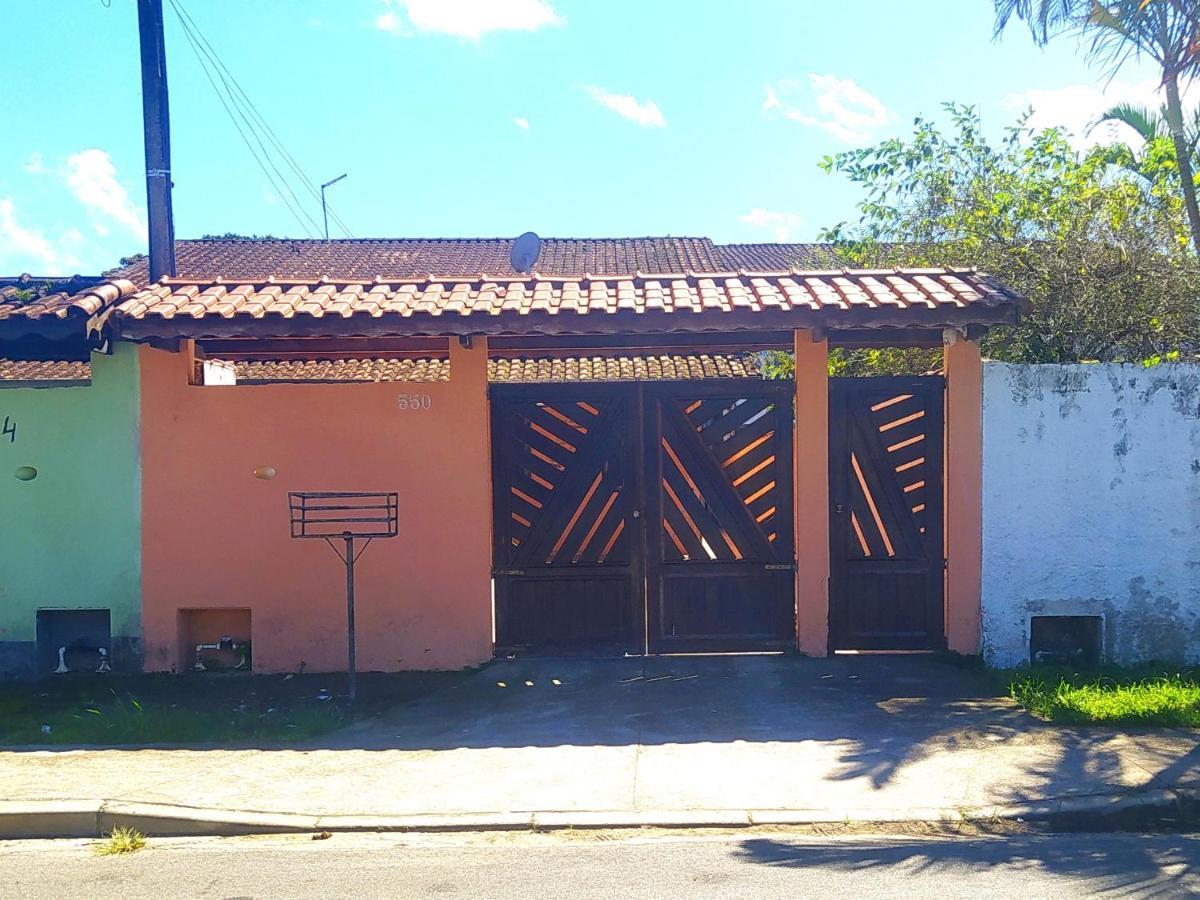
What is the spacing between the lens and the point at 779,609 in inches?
333

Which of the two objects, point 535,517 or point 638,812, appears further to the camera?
point 535,517

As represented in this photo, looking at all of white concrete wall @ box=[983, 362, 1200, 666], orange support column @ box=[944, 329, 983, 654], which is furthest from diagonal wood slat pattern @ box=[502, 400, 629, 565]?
white concrete wall @ box=[983, 362, 1200, 666]

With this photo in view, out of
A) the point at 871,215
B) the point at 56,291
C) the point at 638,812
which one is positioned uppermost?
the point at 871,215

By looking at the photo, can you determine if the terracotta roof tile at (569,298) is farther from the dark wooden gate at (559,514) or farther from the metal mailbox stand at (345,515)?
the metal mailbox stand at (345,515)

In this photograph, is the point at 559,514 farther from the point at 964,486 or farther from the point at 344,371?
the point at 344,371

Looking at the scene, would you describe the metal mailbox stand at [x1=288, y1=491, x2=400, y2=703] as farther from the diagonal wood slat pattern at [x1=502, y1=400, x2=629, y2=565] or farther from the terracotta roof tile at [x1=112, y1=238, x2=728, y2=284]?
the terracotta roof tile at [x1=112, y1=238, x2=728, y2=284]

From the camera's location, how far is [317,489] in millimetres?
8305

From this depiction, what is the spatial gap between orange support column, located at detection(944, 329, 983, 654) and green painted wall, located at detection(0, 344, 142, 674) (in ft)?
21.2

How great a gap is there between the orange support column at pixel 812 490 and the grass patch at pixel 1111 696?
1543 mm

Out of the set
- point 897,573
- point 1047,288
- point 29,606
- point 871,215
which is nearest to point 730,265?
point 871,215

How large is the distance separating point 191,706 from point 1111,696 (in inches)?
254

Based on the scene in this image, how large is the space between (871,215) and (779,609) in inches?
210

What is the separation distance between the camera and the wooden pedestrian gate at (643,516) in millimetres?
Result: 8453

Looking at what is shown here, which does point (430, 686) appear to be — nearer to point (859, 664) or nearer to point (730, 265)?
point (859, 664)
